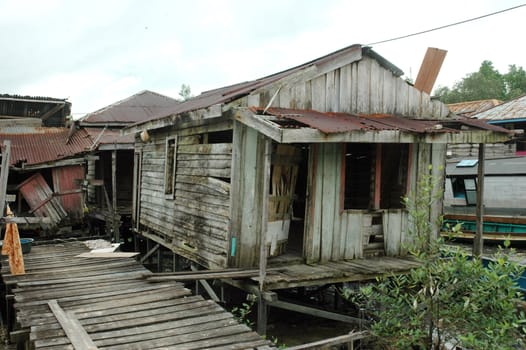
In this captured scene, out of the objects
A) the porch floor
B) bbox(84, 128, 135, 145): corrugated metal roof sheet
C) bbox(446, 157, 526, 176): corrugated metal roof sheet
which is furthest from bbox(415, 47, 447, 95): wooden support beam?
bbox(84, 128, 135, 145): corrugated metal roof sheet

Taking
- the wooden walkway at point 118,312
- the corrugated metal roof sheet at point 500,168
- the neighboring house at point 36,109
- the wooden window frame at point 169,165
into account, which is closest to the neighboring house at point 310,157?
the wooden window frame at point 169,165

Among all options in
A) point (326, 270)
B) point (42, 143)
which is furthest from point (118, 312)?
point (42, 143)

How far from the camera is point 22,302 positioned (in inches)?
248

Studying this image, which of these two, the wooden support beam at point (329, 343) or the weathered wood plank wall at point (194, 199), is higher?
the weathered wood plank wall at point (194, 199)

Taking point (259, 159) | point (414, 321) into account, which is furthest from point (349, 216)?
point (414, 321)

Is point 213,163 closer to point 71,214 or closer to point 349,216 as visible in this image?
point 349,216

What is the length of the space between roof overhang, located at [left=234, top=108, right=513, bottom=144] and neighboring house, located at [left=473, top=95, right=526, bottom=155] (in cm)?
987

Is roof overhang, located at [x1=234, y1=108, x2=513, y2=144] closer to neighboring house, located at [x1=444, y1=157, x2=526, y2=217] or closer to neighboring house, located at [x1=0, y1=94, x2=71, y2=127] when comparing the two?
neighboring house, located at [x1=444, y1=157, x2=526, y2=217]

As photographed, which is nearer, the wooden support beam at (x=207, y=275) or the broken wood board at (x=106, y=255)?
the wooden support beam at (x=207, y=275)

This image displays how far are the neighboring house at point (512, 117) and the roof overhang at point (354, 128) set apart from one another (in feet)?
32.4

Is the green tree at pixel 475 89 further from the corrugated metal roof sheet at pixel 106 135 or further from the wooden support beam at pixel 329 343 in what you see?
the wooden support beam at pixel 329 343

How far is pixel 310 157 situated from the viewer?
803 cm

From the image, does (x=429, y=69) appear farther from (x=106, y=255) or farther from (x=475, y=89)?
(x=475, y=89)

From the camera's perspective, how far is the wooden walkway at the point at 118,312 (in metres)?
5.05
